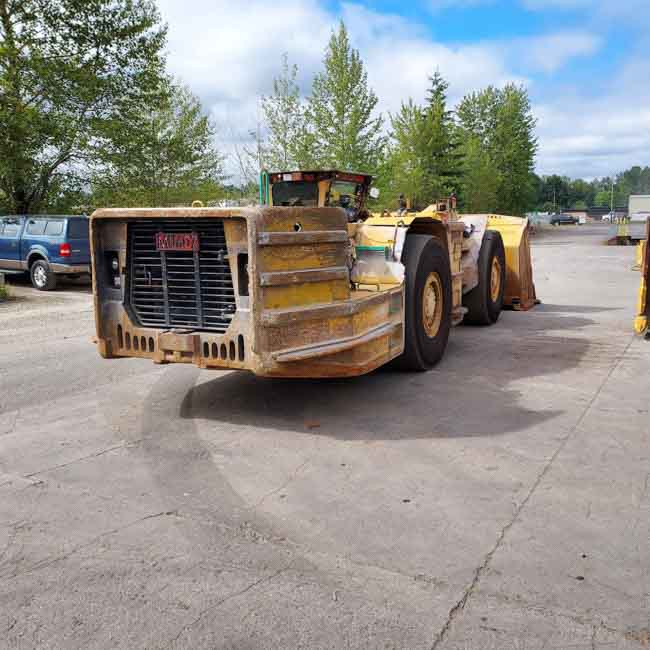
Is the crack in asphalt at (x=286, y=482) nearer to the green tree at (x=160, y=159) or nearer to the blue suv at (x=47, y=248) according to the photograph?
the blue suv at (x=47, y=248)

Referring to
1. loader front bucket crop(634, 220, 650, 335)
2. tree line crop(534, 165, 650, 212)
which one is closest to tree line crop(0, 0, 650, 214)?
loader front bucket crop(634, 220, 650, 335)

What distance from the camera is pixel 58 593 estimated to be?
3.00 metres

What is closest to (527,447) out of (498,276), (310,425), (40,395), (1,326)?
(310,425)

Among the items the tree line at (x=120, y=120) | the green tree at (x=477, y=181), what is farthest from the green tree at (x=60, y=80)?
the green tree at (x=477, y=181)

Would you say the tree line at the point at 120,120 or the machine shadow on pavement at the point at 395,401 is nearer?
the machine shadow on pavement at the point at 395,401

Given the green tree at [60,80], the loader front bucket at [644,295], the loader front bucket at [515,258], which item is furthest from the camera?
the green tree at [60,80]

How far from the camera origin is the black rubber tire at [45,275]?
15.5 metres

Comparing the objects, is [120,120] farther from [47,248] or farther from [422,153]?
[422,153]

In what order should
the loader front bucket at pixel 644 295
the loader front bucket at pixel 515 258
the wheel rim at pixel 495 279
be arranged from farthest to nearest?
1. the loader front bucket at pixel 515 258
2. the wheel rim at pixel 495 279
3. the loader front bucket at pixel 644 295

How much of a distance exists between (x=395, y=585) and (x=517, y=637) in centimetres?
56

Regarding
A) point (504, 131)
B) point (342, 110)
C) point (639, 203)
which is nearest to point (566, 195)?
point (504, 131)

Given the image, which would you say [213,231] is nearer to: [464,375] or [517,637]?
[464,375]

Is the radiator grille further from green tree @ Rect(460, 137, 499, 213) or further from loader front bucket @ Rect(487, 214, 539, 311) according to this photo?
green tree @ Rect(460, 137, 499, 213)

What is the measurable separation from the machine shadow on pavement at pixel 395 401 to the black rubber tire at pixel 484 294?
185 cm
